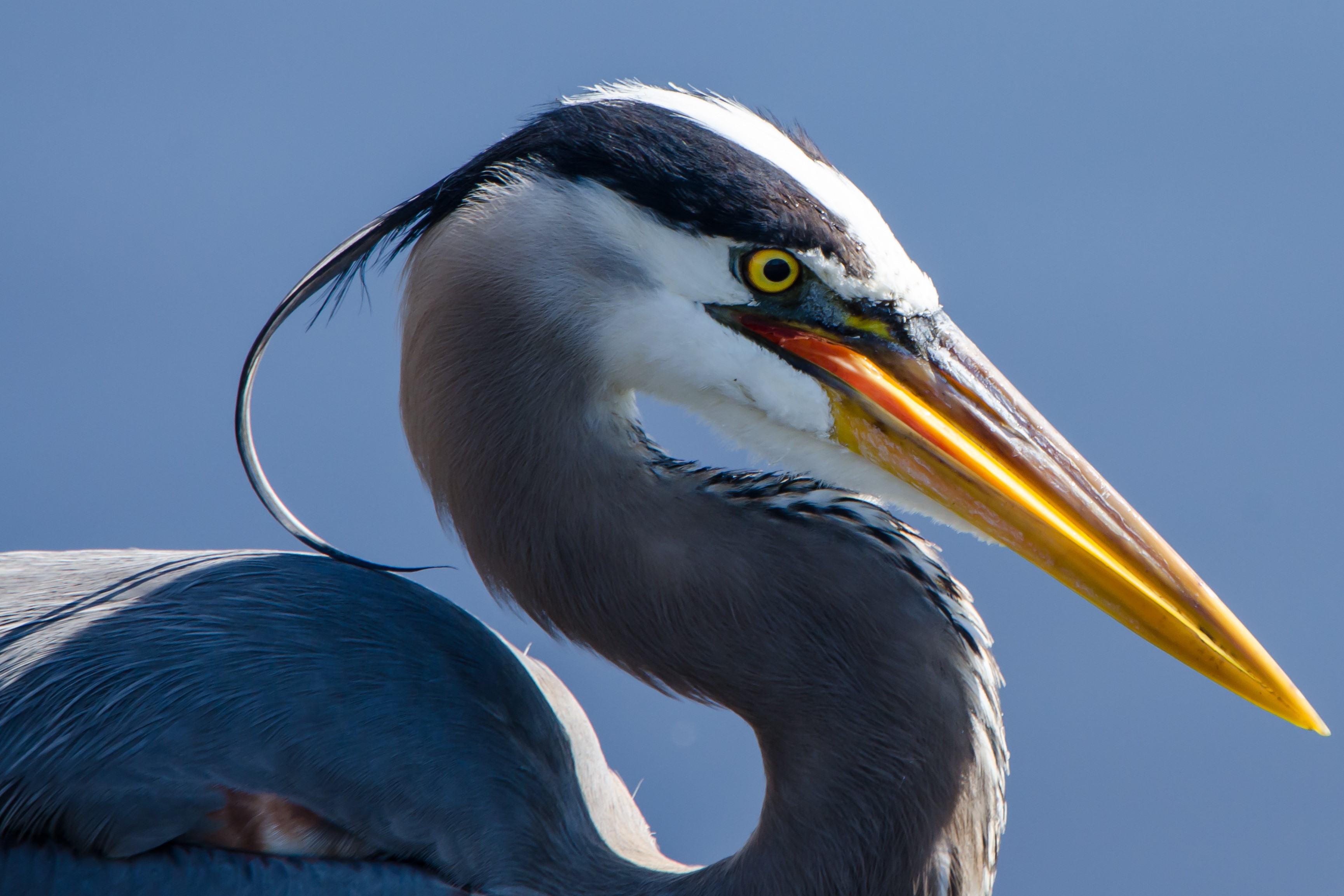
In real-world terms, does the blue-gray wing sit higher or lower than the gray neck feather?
lower

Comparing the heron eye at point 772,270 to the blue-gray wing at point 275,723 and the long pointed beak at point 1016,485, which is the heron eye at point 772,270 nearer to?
the long pointed beak at point 1016,485

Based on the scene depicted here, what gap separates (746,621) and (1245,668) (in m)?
0.37

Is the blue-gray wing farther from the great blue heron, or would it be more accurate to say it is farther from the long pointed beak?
the long pointed beak

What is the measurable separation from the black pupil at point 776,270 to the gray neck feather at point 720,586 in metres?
0.10

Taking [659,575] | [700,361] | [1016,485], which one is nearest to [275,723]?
[659,575]

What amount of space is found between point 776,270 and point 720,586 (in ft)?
0.78

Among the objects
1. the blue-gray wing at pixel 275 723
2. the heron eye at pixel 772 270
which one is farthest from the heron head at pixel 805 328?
the blue-gray wing at pixel 275 723

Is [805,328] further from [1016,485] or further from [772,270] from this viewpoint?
[1016,485]

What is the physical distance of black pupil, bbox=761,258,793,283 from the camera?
2.85 feet

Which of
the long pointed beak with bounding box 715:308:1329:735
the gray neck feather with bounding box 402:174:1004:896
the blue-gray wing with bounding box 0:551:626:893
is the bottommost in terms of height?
the blue-gray wing with bounding box 0:551:626:893

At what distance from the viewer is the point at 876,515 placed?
2.98 feet

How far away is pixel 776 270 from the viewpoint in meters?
0.88

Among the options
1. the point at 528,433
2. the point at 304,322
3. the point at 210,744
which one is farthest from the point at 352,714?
the point at 304,322

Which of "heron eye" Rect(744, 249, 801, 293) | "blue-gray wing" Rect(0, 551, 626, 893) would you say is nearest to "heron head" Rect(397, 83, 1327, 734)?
"heron eye" Rect(744, 249, 801, 293)
